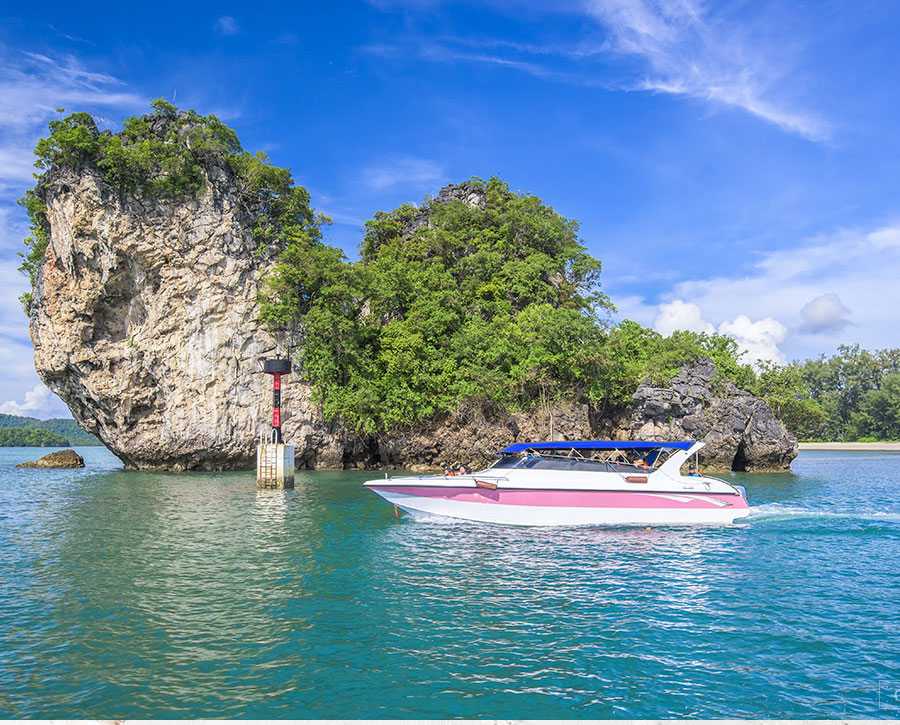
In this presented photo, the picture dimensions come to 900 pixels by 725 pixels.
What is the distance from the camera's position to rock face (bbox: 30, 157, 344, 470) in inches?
1463

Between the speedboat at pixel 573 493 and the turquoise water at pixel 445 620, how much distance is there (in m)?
0.85

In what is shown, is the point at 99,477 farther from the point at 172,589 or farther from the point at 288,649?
the point at 288,649

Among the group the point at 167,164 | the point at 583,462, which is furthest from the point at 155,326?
the point at 583,462

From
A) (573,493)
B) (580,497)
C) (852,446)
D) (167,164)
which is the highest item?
(167,164)

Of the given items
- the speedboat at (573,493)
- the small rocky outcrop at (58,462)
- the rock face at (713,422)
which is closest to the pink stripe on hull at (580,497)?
the speedboat at (573,493)

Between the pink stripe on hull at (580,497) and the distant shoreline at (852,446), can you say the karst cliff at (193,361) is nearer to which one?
the pink stripe on hull at (580,497)

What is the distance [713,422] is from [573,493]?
24.4 meters

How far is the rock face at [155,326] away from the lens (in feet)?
122

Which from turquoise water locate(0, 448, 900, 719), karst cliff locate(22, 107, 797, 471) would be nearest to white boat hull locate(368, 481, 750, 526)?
turquoise water locate(0, 448, 900, 719)

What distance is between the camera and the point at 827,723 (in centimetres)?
335

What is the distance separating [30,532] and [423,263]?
109ft

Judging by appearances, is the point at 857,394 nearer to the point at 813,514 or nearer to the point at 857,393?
the point at 857,393

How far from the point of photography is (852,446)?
8044cm

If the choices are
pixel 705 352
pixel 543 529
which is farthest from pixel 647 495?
pixel 705 352
